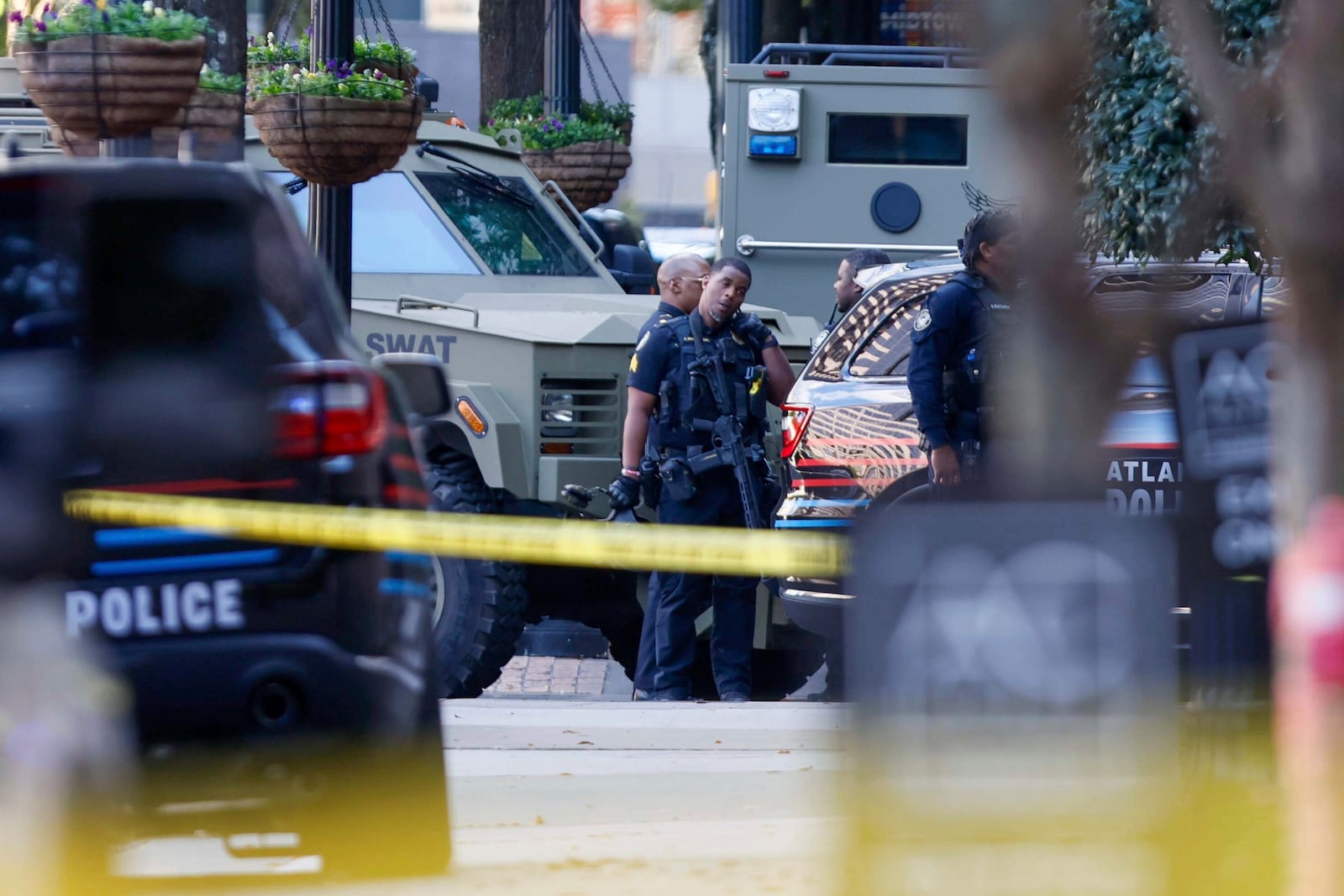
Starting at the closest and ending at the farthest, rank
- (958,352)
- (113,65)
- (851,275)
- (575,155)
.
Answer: (113,65)
(958,352)
(851,275)
(575,155)

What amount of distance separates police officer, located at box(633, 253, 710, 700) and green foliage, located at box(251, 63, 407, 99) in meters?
1.23

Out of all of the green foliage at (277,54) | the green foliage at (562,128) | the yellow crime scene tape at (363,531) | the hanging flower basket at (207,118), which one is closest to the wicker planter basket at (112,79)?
the hanging flower basket at (207,118)

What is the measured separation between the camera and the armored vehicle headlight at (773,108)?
1152 cm

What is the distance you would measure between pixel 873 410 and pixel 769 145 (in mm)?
4311

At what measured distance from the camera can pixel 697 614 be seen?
7926 mm

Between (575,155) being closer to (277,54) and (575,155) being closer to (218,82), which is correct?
(277,54)

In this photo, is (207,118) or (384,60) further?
(384,60)

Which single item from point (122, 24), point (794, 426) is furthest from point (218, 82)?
point (794, 426)

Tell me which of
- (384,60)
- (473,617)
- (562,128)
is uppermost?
(562,128)

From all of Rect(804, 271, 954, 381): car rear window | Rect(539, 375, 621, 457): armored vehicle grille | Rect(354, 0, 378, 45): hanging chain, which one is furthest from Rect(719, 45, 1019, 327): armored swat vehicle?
Rect(804, 271, 954, 381): car rear window

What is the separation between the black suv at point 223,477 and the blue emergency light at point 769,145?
24.8ft

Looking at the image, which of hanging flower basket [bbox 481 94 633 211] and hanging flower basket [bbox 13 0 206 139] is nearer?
hanging flower basket [bbox 13 0 206 139]

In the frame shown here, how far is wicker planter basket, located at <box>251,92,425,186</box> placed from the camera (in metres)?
7.63

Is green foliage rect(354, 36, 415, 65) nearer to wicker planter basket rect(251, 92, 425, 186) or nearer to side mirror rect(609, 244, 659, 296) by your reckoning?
wicker planter basket rect(251, 92, 425, 186)
